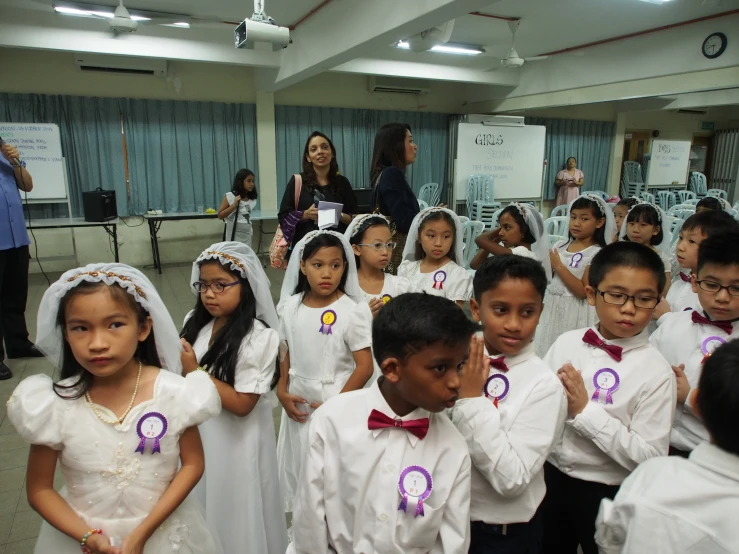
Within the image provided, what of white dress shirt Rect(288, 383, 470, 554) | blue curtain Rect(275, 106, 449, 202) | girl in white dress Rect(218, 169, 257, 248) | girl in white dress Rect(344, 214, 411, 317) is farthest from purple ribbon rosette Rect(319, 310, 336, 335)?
blue curtain Rect(275, 106, 449, 202)

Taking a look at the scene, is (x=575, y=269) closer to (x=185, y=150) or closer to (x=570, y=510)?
(x=570, y=510)

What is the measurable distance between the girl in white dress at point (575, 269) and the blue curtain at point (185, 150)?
17.2 ft

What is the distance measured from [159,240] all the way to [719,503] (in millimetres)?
7060

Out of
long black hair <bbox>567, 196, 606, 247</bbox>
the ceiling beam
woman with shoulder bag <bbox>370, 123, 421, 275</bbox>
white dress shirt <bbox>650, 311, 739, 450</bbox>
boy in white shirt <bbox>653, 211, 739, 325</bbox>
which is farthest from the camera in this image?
the ceiling beam

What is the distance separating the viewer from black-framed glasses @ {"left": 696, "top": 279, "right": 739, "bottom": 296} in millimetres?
1324

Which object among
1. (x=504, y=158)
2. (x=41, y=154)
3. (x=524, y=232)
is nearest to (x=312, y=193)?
(x=524, y=232)

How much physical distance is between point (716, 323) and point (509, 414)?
0.78 meters

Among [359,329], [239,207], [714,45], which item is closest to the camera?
[359,329]

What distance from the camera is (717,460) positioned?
76 cm

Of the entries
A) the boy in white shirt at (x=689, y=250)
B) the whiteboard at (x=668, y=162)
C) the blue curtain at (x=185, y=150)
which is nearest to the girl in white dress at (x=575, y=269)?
the boy in white shirt at (x=689, y=250)

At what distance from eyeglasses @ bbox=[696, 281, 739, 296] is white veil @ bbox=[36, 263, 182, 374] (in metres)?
1.48

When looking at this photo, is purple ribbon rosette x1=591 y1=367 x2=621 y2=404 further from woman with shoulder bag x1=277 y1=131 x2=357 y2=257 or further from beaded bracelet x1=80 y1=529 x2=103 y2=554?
woman with shoulder bag x1=277 y1=131 x2=357 y2=257

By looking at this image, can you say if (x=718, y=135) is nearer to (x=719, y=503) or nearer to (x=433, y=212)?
(x=433, y=212)

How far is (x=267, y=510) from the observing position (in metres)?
1.51
